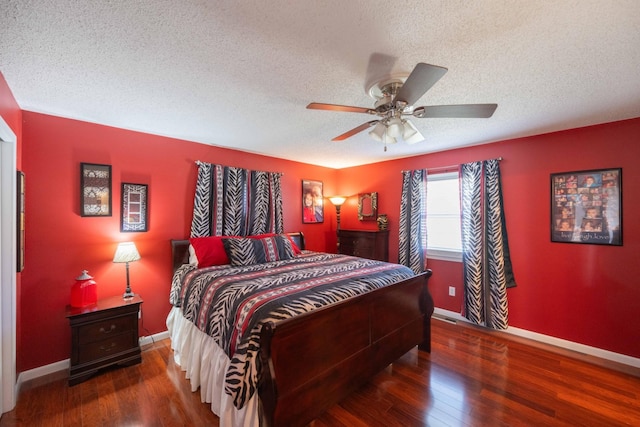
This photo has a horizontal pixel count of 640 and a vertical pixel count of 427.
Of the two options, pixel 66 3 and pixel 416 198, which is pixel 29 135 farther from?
pixel 416 198

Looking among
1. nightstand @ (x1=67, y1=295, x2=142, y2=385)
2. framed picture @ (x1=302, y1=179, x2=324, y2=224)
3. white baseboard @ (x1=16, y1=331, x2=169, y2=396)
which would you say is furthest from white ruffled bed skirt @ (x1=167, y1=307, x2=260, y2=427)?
framed picture @ (x1=302, y1=179, x2=324, y2=224)

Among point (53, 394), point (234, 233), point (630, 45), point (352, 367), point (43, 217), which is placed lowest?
point (53, 394)

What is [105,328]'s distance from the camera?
7.89ft

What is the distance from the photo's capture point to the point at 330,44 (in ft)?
4.75

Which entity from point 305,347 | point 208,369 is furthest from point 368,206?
point 208,369

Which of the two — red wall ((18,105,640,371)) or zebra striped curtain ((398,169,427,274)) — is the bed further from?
zebra striped curtain ((398,169,427,274))

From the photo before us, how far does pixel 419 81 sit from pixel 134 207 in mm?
3040

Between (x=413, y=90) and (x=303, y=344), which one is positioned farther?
(x=303, y=344)

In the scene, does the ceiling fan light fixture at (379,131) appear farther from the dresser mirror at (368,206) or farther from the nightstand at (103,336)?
the nightstand at (103,336)

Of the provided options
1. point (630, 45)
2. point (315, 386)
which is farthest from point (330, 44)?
point (315, 386)

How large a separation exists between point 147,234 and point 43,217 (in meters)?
0.84

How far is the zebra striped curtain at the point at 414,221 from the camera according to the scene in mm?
3949

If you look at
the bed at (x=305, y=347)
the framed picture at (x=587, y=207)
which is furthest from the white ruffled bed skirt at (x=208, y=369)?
the framed picture at (x=587, y=207)

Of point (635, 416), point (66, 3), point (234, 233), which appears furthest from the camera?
point (234, 233)
